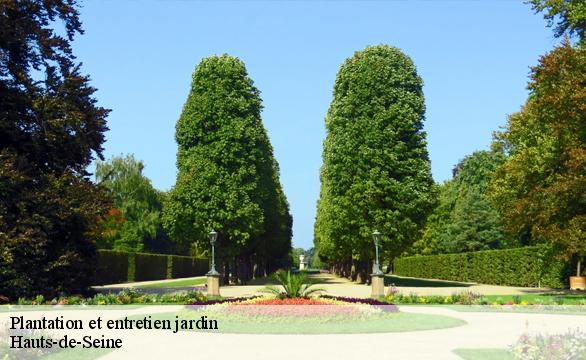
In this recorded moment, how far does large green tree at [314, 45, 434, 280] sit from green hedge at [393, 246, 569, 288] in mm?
8121

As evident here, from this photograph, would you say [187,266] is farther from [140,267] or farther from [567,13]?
[567,13]

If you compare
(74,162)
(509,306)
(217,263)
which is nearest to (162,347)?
(509,306)

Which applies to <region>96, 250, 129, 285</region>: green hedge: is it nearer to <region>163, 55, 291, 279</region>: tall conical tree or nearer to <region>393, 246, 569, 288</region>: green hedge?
<region>163, 55, 291, 279</region>: tall conical tree

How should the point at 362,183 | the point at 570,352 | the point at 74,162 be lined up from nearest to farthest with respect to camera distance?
1. the point at 570,352
2. the point at 74,162
3. the point at 362,183

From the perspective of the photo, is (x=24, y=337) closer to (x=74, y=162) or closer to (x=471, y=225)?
(x=74, y=162)

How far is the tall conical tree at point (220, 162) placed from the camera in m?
40.8

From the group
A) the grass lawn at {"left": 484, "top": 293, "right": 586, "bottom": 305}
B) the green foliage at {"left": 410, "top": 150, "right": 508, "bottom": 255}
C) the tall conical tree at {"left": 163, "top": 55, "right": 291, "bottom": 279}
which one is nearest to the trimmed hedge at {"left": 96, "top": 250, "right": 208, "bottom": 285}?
the tall conical tree at {"left": 163, "top": 55, "right": 291, "bottom": 279}

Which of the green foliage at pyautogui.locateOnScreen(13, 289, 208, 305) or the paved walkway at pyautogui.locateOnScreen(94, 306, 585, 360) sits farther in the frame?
the green foliage at pyautogui.locateOnScreen(13, 289, 208, 305)

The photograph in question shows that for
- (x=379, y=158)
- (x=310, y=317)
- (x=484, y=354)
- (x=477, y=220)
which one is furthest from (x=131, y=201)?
(x=484, y=354)

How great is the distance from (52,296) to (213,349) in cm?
1768

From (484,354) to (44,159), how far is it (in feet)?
82.0

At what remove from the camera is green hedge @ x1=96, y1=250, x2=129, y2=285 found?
48.2 metres

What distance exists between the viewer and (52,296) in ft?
89.7

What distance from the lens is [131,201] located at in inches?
2943
